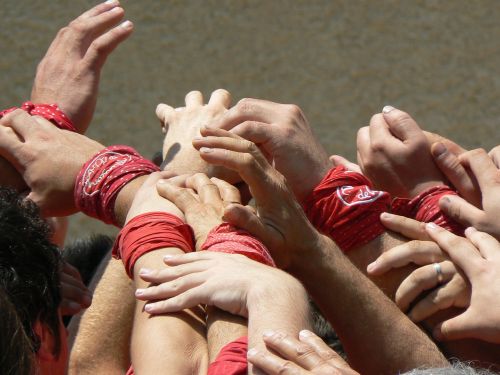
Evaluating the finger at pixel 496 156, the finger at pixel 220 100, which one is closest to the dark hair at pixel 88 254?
the finger at pixel 220 100

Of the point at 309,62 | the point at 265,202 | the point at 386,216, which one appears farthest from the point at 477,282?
the point at 309,62

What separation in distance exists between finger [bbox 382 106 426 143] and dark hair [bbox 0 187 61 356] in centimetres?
52

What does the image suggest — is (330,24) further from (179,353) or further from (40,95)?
(179,353)

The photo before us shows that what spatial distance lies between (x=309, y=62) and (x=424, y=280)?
96 centimetres

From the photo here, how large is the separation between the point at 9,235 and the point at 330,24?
1.27m

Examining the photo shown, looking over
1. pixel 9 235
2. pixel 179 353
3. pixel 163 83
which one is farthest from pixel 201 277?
pixel 163 83

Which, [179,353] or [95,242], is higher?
[179,353]

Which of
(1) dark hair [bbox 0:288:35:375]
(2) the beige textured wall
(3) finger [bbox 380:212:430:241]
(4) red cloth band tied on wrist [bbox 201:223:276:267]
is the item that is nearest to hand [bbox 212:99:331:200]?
(3) finger [bbox 380:212:430:241]

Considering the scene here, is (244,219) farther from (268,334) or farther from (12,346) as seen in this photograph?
(12,346)

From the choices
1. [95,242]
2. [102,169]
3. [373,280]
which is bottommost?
[95,242]

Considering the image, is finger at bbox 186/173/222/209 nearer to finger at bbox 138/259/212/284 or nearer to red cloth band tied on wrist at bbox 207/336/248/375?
finger at bbox 138/259/212/284

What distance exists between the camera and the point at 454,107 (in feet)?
6.81

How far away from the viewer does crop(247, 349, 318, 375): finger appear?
869 millimetres

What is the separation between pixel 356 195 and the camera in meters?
1.28
